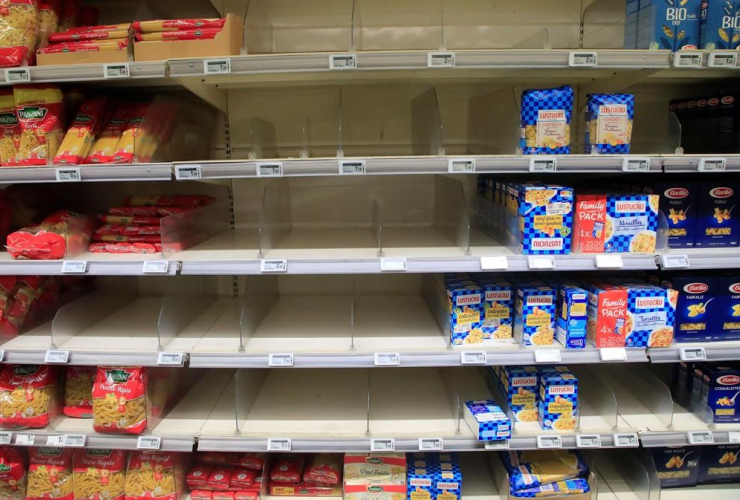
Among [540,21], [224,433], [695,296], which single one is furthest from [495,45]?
[224,433]

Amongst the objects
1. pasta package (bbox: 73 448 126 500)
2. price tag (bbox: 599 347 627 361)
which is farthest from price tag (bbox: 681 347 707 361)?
pasta package (bbox: 73 448 126 500)

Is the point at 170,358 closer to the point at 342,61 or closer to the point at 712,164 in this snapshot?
the point at 342,61

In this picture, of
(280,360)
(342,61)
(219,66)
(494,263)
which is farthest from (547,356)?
(219,66)

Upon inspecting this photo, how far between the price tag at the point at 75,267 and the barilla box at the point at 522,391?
1.83 metres

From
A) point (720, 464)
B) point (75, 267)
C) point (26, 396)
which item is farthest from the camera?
point (720, 464)

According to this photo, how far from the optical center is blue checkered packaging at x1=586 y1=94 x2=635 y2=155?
189 centimetres

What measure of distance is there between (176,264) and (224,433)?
0.75 meters

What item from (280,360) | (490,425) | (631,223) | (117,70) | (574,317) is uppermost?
(117,70)

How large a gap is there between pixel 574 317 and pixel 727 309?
27.9 inches

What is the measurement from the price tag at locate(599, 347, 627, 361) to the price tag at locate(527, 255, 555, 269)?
41 cm

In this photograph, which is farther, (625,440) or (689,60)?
(625,440)

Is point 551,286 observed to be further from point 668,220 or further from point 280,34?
point 280,34

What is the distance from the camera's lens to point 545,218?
74.3 inches

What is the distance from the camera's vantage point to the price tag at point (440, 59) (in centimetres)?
178
